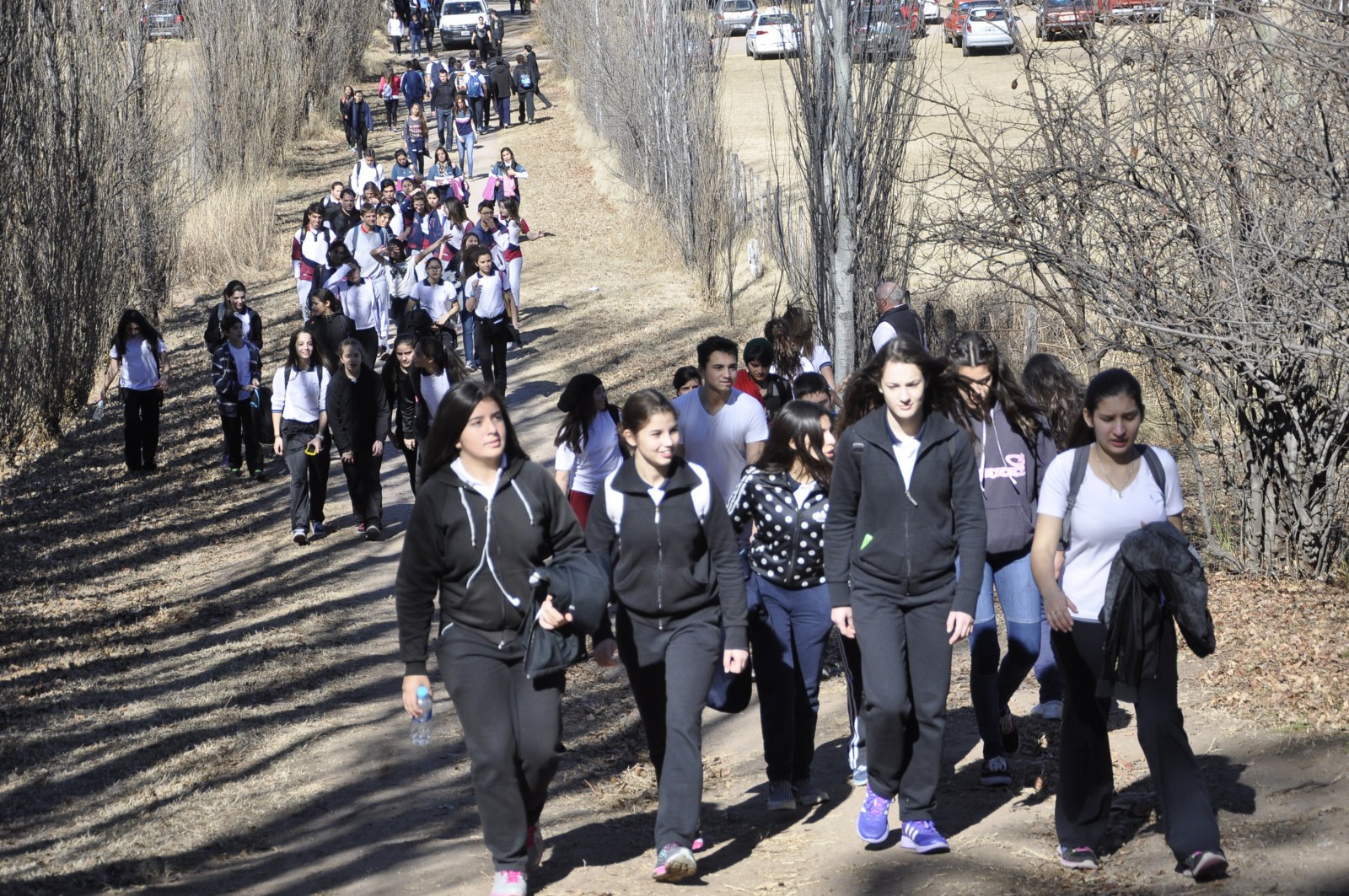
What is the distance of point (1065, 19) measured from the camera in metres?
9.48

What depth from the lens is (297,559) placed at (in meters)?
11.6

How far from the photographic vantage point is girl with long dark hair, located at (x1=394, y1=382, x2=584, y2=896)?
16.5 feet

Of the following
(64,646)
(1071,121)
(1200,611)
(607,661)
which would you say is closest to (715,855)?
(607,661)

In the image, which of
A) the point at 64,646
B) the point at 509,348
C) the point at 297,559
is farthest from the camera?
the point at 509,348

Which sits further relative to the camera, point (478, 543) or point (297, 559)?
point (297, 559)

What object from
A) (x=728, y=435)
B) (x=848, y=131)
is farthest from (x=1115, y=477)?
(x=848, y=131)

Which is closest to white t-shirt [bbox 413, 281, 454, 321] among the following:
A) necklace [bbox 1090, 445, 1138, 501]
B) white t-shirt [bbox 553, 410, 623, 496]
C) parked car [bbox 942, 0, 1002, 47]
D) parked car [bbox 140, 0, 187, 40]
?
parked car [bbox 942, 0, 1002, 47]

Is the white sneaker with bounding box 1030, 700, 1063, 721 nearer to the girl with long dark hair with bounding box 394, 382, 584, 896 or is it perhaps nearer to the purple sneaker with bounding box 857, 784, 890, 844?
the purple sneaker with bounding box 857, 784, 890, 844

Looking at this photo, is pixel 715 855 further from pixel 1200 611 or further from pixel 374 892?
pixel 1200 611

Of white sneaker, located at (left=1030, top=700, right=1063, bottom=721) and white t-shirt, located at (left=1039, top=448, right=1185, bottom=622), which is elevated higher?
white t-shirt, located at (left=1039, top=448, right=1185, bottom=622)

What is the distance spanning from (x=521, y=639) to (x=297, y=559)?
6988mm

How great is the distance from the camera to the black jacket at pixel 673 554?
5.28 meters

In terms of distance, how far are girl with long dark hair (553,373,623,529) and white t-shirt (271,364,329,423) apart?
395cm

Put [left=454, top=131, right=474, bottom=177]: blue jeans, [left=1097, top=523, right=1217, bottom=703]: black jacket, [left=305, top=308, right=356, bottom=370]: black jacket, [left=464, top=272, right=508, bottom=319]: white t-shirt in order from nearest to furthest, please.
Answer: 1. [left=1097, top=523, right=1217, bottom=703]: black jacket
2. [left=305, top=308, right=356, bottom=370]: black jacket
3. [left=464, top=272, right=508, bottom=319]: white t-shirt
4. [left=454, top=131, right=474, bottom=177]: blue jeans
